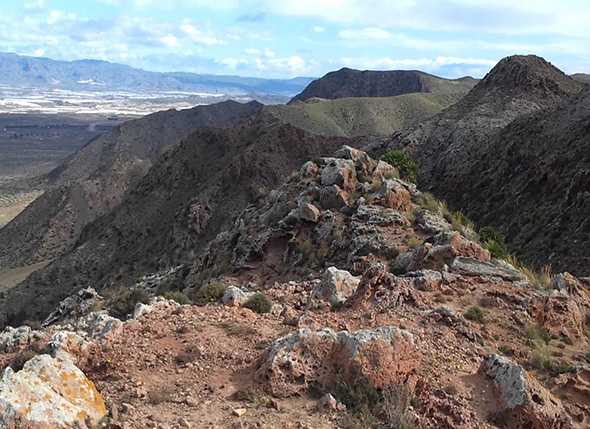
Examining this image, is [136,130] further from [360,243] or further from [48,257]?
[360,243]

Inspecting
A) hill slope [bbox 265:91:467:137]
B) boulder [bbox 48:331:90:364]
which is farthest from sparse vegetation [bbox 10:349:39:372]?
hill slope [bbox 265:91:467:137]

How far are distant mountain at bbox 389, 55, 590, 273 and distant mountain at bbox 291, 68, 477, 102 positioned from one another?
78.3 meters

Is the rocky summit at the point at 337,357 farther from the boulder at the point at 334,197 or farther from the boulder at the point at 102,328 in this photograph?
the boulder at the point at 334,197

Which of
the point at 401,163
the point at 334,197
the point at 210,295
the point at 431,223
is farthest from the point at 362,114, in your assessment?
the point at 210,295

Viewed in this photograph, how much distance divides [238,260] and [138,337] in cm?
1191

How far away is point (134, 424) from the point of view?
6914 millimetres

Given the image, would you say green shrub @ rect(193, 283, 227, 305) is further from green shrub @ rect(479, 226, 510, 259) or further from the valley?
green shrub @ rect(479, 226, 510, 259)

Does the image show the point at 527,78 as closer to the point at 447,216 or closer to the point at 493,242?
the point at 493,242

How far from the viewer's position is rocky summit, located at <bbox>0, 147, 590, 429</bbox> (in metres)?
7.27

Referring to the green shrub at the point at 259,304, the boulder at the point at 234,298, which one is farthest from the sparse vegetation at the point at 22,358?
the green shrub at the point at 259,304

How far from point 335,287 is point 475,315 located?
279 cm

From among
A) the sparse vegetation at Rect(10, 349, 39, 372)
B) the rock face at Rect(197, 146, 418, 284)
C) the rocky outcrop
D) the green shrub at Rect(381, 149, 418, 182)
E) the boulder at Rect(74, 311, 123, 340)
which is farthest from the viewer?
the green shrub at Rect(381, 149, 418, 182)

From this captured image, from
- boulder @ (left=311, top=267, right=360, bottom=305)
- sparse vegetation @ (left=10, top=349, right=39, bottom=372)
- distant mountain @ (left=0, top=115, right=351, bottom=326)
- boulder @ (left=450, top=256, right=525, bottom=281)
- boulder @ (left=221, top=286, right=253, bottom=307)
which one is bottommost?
distant mountain @ (left=0, top=115, right=351, bottom=326)

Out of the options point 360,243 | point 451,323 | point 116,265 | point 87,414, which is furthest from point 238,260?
point 116,265
